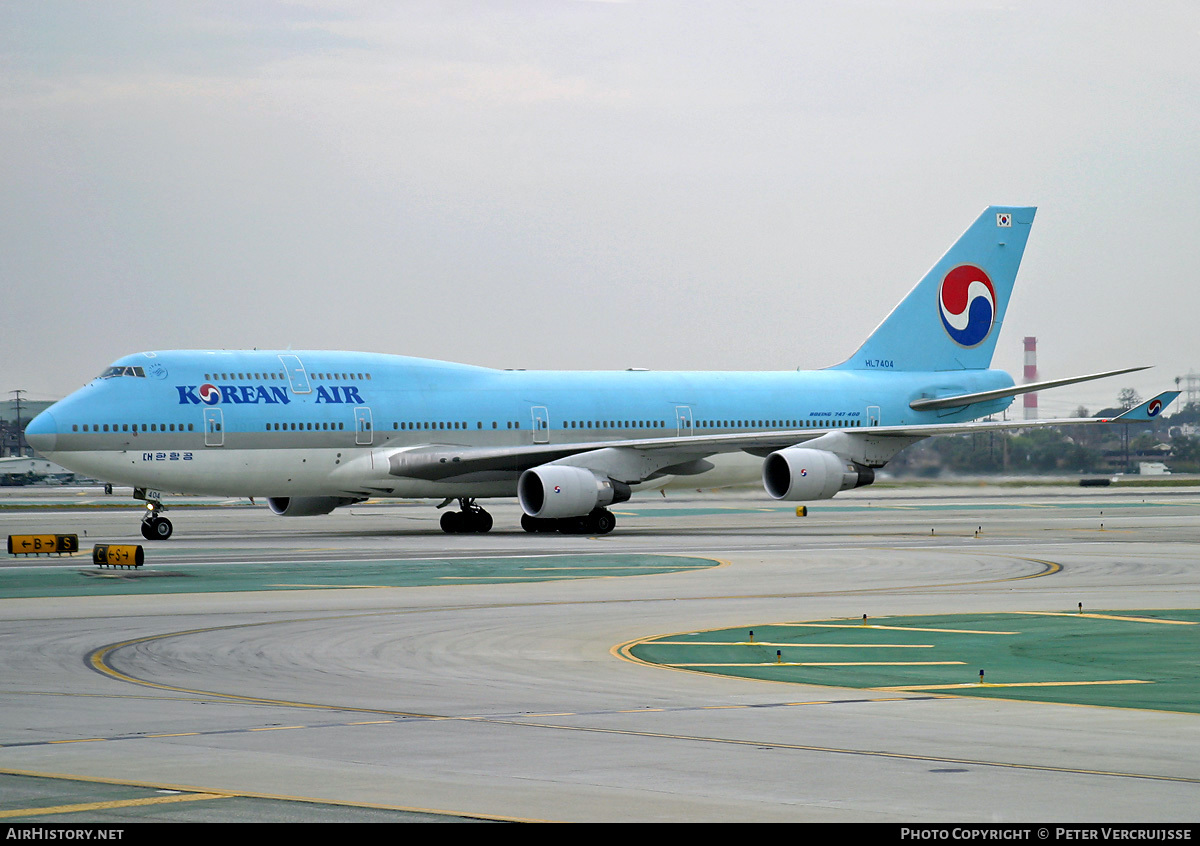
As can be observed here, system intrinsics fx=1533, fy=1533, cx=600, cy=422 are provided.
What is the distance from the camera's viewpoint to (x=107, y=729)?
13109 millimetres

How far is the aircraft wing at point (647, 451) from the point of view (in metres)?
44.3

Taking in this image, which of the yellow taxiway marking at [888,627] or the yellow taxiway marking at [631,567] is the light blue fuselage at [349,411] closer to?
the yellow taxiway marking at [631,567]

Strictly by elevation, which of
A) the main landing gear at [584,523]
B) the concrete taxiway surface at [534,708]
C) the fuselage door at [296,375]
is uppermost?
the fuselage door at [296,375]

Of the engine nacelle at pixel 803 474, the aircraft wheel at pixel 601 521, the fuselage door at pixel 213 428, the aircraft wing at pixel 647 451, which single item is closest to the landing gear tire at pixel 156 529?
the fuselage door at pixel 213 428

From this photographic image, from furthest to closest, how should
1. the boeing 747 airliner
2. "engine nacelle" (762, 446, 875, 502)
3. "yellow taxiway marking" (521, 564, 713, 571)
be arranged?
"engine nacelle" (762, 446, 875, 502) < the boeing 747 airliner < "yellow taxiway marking" (521, 564, 713, 571)

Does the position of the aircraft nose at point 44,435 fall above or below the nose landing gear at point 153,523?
above

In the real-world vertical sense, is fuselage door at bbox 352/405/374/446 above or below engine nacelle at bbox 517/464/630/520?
above

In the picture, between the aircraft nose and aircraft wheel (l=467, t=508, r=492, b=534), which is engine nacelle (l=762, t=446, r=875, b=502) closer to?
aircraft wheel (l=467, t=508, r=492, b=534)

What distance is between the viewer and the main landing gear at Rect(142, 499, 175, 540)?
1693 inches

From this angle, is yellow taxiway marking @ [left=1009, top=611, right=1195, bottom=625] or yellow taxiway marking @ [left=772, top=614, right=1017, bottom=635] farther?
yellow taxiway marking @ [left=1009, top=611, right=1195, bottom=625]

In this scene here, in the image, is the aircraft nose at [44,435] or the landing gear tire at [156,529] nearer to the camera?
the aircraft nose at [44,435]

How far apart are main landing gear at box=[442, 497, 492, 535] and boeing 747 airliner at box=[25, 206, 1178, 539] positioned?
6 centimetres

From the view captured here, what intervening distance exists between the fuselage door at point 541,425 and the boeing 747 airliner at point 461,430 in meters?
0.07

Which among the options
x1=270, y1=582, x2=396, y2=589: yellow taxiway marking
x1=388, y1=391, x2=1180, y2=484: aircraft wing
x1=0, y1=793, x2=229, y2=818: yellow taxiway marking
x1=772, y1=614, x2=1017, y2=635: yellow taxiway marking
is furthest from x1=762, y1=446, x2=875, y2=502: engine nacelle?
x1=0, y1=793, x2=229, y2=818: yellow taxiway marking
